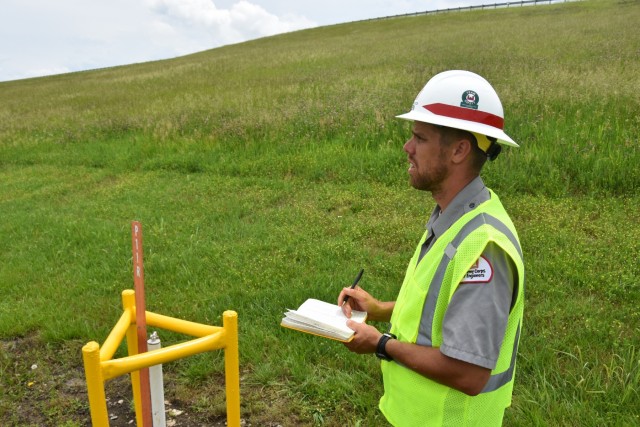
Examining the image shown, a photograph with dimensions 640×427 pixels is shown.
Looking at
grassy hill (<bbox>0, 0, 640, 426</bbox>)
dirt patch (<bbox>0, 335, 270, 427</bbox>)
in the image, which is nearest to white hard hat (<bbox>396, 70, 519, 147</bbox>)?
grassy hill (<bbox>0, 0, 640, 426</bbox>)

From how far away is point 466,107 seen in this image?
179 cm

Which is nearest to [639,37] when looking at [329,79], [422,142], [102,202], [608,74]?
[608,74]

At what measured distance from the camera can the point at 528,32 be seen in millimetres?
23609

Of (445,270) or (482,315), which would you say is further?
(445,270)

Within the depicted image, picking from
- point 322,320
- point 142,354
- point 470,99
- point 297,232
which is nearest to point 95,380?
point 142,354

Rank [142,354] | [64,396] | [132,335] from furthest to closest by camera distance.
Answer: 1. [64,396]
2. [132,335]
3. [142,354]

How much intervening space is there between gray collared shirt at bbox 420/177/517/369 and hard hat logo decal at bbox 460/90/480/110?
0.52 meters

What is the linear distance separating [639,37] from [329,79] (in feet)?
35.1

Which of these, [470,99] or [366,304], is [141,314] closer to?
[366,304]

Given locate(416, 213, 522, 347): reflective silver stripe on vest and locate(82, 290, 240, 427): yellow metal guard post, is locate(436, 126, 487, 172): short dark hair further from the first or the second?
locate(82, 290, 240, 427): yellow metal guard post

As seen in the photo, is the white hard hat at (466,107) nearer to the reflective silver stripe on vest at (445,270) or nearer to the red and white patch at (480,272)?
the reflective silver stripe on vest at (445,270)

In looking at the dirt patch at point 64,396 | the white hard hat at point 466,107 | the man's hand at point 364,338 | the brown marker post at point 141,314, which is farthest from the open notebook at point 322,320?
the dirt patch at point 64,396

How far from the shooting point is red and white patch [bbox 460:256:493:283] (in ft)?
5.21

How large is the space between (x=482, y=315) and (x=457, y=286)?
0.12m
